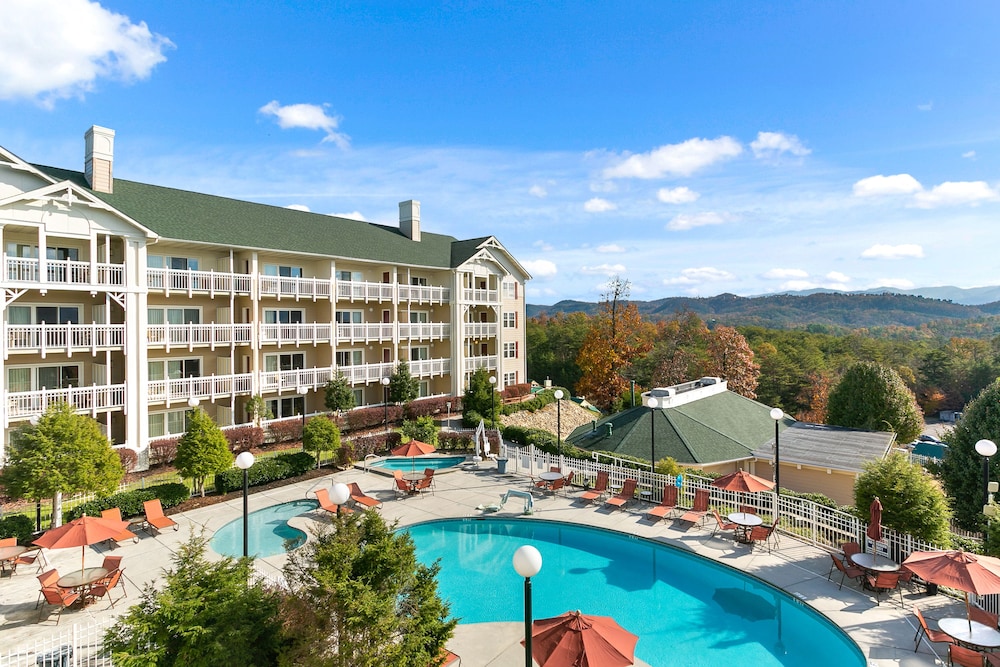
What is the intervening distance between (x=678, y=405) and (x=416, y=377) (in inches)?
695

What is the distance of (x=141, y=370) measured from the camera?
78.4 feet

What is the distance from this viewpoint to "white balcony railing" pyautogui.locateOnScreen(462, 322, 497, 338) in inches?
1607

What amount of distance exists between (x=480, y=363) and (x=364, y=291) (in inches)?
444

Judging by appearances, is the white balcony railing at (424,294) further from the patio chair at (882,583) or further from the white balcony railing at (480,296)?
the patio chair at (882,583)

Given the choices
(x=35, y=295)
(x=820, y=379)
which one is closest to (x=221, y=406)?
(x=35, y=295)

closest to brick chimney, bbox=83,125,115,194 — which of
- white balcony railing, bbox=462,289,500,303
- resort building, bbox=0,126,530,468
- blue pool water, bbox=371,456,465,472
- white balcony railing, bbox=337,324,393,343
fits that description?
resort building, bbox=0,126,530,468

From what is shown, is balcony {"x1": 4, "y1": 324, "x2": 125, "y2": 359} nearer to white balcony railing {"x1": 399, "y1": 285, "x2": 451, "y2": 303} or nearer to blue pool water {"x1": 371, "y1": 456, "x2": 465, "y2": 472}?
blue pool water {"x1": 371, "y1": 456, "x2": 465, "y2": 472}

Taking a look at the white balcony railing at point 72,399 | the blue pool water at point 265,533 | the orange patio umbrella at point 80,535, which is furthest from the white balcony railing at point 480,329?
the orange patio umbrella at point 80,535

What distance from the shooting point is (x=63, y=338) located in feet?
72.5

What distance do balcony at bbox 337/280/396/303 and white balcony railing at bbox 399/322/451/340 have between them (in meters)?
2.59

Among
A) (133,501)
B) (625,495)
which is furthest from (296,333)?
(625,495)

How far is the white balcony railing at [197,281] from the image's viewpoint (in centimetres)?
2502

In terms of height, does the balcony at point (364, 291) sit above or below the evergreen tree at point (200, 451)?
above

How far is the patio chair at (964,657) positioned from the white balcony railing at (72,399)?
86.5 feet
